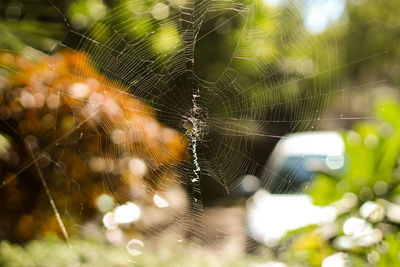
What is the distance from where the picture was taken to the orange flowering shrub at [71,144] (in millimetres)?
2146

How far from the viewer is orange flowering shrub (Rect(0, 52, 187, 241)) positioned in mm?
2146

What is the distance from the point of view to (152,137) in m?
2.50

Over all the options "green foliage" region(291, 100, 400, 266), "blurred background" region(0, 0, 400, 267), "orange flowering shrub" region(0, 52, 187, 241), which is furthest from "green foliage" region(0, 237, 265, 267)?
"green foliage" region(291, 100, 400, 266)

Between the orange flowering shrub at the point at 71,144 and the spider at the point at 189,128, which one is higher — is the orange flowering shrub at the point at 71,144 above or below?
below

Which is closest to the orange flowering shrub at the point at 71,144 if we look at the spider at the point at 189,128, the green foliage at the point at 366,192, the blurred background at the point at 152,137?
the blurred background at the point at 152,137

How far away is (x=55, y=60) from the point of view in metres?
2.24

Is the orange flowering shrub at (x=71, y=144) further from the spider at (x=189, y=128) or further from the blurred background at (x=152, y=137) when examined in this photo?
the spider at (x=189, y=128)

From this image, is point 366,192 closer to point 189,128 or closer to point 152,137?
point 189,128

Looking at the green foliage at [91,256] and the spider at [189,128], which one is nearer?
the green foliage at [91,256]

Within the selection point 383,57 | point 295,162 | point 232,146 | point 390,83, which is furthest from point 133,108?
point 390,83

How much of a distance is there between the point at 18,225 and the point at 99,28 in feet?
4.59

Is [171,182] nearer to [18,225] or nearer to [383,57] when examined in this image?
[18,225]

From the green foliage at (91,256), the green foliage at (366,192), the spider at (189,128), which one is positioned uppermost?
the spider at (189,128)

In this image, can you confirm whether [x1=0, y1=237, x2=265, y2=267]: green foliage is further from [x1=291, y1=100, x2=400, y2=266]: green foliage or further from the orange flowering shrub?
[x1=291, y1=100, x2=400, y2=266]: green foliage
